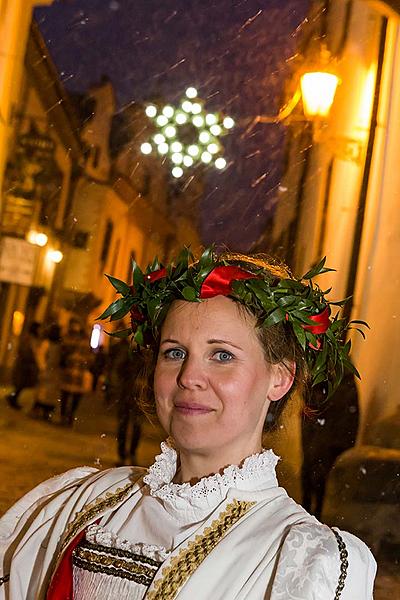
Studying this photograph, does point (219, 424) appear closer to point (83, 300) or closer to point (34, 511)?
point (34, 511)

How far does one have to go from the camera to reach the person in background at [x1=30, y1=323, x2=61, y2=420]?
3.07 meters

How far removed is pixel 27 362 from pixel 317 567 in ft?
6.41

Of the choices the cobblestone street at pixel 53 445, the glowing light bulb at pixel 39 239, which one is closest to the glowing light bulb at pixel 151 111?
the glowing light bulb at pixel 39 239

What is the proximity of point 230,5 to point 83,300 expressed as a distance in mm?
1001

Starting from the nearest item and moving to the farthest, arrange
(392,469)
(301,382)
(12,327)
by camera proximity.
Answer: (301,382), (392,469), (12,327)

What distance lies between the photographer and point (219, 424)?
1474 mm

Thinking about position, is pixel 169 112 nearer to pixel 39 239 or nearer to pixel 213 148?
pixel 213 148

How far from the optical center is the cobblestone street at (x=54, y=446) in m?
3.05

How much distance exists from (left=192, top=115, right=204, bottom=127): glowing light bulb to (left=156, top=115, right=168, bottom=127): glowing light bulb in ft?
0.28

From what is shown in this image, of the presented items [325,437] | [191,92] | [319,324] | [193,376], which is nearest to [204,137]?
[191,92]

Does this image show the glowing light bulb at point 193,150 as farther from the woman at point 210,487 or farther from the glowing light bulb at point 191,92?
the woman at point 210,487

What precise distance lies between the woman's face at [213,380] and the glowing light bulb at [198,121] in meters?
1.55

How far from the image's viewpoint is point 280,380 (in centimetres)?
157

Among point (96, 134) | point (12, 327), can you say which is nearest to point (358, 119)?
point (96, 134)
